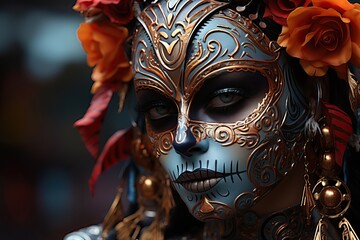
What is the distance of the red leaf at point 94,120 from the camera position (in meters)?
1.48

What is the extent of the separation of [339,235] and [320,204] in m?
0.08

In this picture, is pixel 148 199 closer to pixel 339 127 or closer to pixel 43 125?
pixel 339 127

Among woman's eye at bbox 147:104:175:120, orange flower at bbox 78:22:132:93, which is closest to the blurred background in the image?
orange flower at bbox 78:22:132:93

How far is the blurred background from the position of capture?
2432 millimetres

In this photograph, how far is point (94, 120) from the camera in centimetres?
148

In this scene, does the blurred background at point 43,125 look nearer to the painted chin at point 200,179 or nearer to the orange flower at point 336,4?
the painted chin at point 200,179

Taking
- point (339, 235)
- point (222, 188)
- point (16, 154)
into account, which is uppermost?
point (222, 188)

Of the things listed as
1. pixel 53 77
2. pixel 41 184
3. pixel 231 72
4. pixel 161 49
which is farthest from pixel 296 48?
pixel 41 184

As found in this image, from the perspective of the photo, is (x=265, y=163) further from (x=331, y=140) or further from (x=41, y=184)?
(x=41, y=184)

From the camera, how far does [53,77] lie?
246 cm

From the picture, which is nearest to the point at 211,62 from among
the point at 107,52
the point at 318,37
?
the point at 318,37

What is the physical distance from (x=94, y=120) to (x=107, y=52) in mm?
157

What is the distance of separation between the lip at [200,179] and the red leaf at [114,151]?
0.33m

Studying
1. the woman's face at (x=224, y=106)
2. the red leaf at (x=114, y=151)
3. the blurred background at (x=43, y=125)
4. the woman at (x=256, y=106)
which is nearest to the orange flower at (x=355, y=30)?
the woman at (x=256, y=106)
